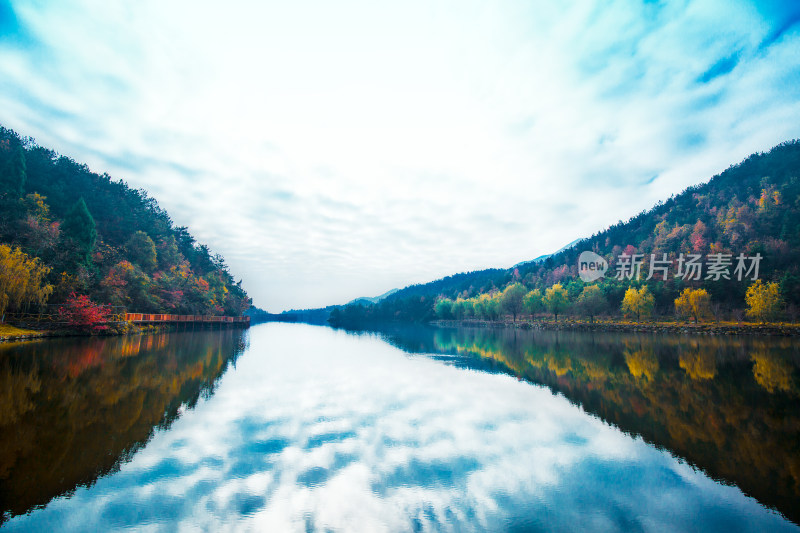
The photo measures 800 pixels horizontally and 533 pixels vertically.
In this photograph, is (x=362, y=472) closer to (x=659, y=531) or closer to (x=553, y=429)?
(x=659, y=531)

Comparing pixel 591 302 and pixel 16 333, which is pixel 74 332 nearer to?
pixel 16 333

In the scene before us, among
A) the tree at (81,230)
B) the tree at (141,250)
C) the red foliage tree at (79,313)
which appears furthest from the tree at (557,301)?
the tree at (81,230)

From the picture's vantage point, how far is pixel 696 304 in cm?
5156

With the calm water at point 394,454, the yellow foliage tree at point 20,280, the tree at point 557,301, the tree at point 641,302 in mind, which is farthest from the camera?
the tree at point 557,301

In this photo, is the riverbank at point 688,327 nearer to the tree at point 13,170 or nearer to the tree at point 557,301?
the tree at point 557,301

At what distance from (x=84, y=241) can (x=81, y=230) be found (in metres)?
1.29

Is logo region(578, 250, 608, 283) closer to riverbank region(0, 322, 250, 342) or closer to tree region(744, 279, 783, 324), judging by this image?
tree region(744, 279, 783, 324)

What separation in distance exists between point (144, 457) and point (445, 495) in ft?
20.1

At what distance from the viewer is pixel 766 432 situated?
9023 millimetres

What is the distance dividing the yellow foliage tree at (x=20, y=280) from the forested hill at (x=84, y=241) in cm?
8

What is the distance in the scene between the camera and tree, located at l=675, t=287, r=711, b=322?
169ft

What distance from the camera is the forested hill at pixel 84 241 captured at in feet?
112

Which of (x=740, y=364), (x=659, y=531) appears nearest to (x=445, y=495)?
(x=659, y=531)

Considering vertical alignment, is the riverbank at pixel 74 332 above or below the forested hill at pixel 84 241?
below
